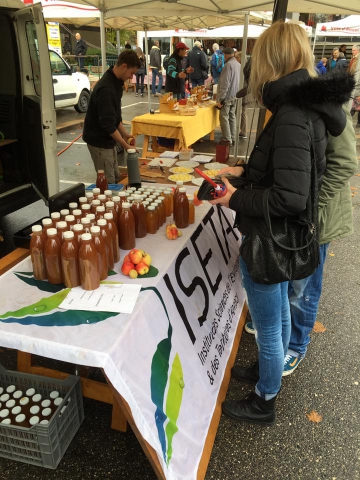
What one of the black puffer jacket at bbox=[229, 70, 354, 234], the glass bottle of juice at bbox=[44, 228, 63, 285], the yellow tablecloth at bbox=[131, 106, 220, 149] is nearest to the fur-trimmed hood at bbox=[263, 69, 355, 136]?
the black puffer jacket at bbox=[229, 70, 354, 234]

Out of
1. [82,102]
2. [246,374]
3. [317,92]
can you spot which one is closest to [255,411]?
[246,374]

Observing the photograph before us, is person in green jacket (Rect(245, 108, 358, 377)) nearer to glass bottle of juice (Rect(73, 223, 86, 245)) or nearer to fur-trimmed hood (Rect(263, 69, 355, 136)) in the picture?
fur-trimmed hood (Rect(263, 69, 355, 136))

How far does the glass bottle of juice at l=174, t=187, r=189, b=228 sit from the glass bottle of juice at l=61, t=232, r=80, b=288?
0.87 meters

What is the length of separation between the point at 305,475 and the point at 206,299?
1.06 metres

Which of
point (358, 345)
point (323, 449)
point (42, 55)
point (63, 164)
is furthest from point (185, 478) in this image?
point (63, 164)

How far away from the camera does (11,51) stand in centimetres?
400

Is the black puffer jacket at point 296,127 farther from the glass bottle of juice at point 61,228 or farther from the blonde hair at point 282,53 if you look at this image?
the glass bottle of juice at point 61,228

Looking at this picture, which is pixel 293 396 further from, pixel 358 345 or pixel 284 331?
pixel 358 345

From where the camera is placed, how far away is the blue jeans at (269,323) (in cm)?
176

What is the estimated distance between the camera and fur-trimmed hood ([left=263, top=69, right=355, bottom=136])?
1.39m

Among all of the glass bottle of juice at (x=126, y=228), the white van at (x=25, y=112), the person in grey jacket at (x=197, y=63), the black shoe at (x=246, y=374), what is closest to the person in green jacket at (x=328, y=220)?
the black shoe at (x=246, y=374)

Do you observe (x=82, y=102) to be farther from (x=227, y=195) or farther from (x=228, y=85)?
(x=227, y=195)

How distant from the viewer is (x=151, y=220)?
7.20ft

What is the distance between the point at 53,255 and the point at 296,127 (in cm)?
115
